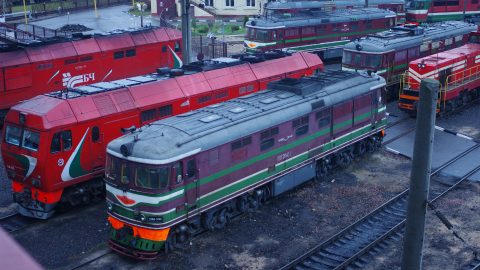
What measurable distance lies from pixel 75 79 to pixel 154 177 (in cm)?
1789

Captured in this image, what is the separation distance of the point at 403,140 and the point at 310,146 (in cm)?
838

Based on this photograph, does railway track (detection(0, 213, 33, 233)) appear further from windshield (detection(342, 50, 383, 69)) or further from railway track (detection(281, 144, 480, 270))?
windshield (detection(342, 50, 383, 69))

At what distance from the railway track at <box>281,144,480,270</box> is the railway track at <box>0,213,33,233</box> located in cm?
978

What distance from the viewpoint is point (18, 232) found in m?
19.5

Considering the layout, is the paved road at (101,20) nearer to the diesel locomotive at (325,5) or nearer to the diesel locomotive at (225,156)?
the diesel locomotive at (325,5)

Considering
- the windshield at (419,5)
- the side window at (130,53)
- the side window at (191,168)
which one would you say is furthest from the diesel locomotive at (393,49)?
the side window at (191,168)

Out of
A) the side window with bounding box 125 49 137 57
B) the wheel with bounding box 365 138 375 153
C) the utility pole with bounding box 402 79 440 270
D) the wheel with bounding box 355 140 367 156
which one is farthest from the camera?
the side window with bounding box 125 49 137 57

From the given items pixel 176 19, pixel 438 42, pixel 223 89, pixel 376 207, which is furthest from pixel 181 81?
pixel 176 19

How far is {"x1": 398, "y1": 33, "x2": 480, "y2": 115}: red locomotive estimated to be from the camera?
3070cm

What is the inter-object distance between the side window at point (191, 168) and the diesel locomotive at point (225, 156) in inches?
1.3

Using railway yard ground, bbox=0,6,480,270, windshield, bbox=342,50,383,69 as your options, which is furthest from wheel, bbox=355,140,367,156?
windshield, bbox=342,50,383,69

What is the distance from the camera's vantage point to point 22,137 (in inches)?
780

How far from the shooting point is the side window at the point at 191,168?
17.3 meters

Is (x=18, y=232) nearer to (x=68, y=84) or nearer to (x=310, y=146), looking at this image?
(x=310, y=146)
